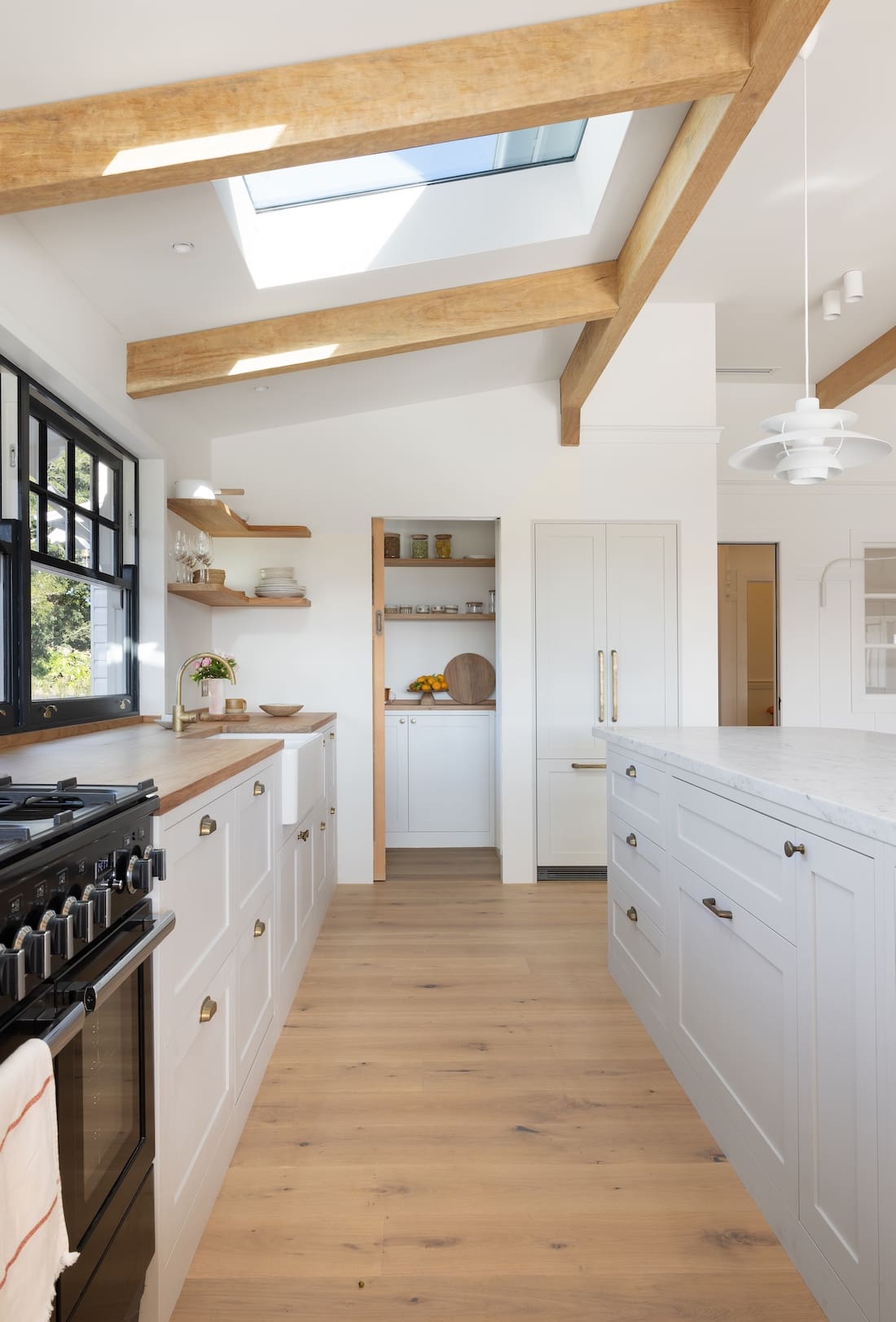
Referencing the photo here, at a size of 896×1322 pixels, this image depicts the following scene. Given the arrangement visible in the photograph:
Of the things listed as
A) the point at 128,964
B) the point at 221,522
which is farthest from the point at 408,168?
the point at 128,964

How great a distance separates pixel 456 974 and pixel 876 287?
372 cm

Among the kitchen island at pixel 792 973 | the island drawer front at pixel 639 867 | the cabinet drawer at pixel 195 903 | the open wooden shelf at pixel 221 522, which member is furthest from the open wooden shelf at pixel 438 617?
the cabinet drawer at pixel 195 903

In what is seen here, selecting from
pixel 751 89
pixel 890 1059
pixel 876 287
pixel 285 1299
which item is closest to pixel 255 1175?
pixel 285 1299

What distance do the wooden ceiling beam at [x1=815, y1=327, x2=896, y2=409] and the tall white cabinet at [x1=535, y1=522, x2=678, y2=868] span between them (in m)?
1.56

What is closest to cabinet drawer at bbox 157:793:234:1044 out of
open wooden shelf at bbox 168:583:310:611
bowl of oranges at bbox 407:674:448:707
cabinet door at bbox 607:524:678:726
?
open wooden shelf at bbox 168:583:310:611

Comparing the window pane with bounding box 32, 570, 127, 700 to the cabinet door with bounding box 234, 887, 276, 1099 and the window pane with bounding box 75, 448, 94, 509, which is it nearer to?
the window pane with bounding box 75, 448, 94, 509

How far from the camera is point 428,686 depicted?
17.7 feet

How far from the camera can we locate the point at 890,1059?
1146mm

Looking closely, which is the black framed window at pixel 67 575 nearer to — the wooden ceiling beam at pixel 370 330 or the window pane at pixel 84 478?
the window pane at pixel 84 478

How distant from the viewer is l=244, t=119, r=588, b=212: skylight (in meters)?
2.71

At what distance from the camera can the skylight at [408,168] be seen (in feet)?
8.91

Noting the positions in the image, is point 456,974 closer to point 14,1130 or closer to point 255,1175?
point 255,1175

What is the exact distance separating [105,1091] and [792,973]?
45.9 inches

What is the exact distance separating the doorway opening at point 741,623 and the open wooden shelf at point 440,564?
200 centimetres
